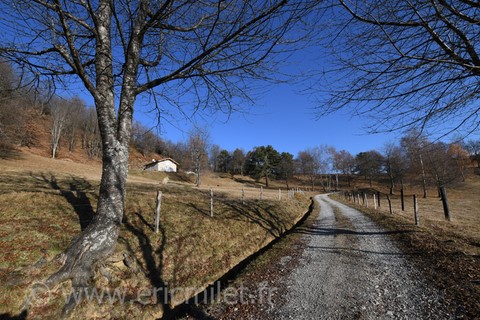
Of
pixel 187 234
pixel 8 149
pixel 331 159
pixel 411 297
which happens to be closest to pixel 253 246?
pixel 187 234

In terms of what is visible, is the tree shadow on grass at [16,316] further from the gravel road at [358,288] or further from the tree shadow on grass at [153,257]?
the gravel road at [358,288]

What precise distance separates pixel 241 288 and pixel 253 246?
3.41 meters

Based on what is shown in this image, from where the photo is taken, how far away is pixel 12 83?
481cm

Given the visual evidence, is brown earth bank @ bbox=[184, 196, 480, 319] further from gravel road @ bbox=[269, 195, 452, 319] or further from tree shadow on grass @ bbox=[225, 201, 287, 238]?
tree shadow on grass @ bbox=[225, 201, 287, 238]

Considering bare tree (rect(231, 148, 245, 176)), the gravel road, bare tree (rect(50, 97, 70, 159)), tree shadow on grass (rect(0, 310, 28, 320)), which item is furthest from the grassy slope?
bare tree (rect(231, 148, 245, 176))

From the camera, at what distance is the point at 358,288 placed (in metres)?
3.83

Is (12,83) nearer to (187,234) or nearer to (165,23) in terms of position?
(165,23)

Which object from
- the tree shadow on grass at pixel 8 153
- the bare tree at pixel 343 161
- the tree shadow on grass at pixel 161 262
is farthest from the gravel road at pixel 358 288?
the bare tree at pixel 343 161

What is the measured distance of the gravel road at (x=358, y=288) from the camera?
10.3ft

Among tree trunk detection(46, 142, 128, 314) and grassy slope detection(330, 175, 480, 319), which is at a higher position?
tree trunk detection(46, 142, 128, 314)

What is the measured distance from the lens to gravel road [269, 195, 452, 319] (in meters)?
3.15

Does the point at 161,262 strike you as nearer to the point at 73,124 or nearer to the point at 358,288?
the point at 358,288

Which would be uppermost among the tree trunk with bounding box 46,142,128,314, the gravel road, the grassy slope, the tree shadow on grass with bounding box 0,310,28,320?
the tree trunk with bounding box 46,142,128,314

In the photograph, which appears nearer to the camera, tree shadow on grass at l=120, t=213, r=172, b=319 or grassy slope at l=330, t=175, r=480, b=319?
grassy slope at l=330, t=175, r=480, b=319
